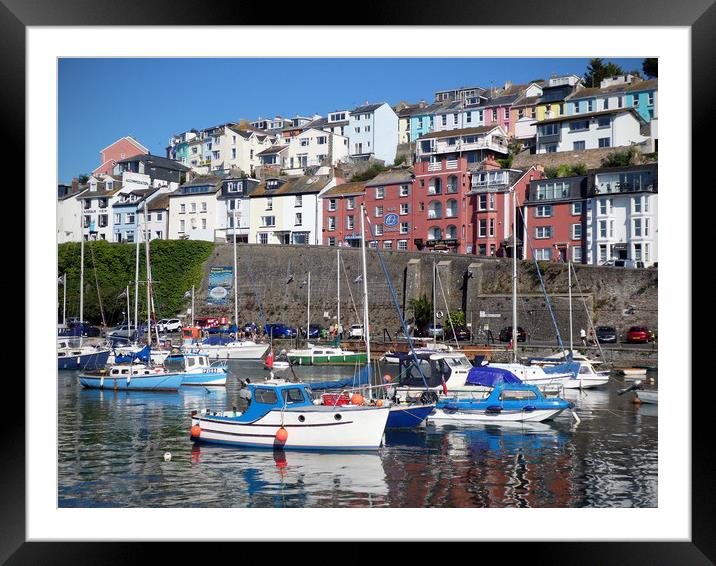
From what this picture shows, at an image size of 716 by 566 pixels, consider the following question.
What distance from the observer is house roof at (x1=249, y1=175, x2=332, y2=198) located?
44.6 m

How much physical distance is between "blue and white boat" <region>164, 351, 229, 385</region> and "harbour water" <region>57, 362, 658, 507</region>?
5.45 metres

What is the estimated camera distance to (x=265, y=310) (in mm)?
39250

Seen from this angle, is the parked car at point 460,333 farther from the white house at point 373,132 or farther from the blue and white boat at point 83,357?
the white house at point 373,132

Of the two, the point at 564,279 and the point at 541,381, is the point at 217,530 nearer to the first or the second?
the point at 541,381

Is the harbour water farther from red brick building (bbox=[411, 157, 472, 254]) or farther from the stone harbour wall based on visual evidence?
red brick building (bbox=[411, 157, 472, 254])

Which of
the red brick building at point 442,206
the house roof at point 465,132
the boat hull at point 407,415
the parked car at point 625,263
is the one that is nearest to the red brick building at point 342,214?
the red brick building at point 442,206

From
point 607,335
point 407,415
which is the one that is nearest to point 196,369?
point 407,415

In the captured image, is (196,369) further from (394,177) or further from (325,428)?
(394,177)

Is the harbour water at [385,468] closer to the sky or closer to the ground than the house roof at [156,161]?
closer to the ground

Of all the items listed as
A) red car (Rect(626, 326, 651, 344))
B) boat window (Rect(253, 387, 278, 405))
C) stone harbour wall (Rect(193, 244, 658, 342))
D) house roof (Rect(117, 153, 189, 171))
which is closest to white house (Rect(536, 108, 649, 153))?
stone harbour wall (Rect(193, 244, 658, 342))

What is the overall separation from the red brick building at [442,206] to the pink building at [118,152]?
20.5 m

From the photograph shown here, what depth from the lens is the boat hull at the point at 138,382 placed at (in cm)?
2277
